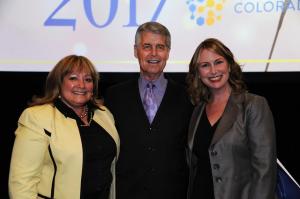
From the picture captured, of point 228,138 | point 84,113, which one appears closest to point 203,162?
point 228,138

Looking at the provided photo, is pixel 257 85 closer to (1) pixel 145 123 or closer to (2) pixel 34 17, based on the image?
(1) pixel 145 123

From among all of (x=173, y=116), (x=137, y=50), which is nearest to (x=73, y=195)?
(x=173, y=116)

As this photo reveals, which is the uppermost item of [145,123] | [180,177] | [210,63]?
[210,63]

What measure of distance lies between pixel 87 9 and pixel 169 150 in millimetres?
1426

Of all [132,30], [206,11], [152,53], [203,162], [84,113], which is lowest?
[203,162]

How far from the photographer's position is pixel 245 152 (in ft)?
6.80

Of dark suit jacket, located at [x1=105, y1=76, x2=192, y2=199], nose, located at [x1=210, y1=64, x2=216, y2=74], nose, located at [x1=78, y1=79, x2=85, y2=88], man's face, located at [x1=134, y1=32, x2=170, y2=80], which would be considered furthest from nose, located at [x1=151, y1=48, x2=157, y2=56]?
nose, located at [x1=78, y1=79, x2=85, y2=88]

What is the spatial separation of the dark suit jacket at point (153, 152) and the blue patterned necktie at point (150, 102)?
0.04 metres

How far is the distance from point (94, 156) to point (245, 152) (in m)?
0.78

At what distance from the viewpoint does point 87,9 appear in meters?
3.14

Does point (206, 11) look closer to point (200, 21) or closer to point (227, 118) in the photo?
point (200, 21)

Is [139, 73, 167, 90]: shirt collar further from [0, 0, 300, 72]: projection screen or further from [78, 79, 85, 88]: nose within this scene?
[0, 0, 300, 72]: projection screen

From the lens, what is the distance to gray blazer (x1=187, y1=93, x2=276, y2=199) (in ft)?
6.55

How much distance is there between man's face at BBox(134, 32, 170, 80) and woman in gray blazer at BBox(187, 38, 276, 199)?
212 millimetres
